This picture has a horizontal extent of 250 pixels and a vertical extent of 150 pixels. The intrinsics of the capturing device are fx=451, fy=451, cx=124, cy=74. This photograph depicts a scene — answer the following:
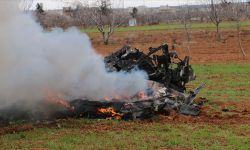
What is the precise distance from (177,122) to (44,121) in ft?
12.7

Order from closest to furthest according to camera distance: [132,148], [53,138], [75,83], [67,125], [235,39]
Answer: [132,148]
[53,138]
[67,125]
[75,83]
[235,39]

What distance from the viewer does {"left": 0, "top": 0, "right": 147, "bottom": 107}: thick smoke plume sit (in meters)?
12.3

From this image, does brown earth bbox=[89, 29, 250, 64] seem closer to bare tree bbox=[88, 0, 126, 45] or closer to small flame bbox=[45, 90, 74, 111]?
bare tree bbox=[88, 0, 126, 45]

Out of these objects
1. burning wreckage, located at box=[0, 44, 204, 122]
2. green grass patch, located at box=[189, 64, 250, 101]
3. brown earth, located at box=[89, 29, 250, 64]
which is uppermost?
burning wreckage, located at box=[0, 44, 204, 122]

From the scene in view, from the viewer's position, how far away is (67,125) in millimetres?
12461

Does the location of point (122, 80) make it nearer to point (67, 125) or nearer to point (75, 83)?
point (75, 83)

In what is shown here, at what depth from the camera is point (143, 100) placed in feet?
43.6

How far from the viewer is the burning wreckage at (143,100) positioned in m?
13.2

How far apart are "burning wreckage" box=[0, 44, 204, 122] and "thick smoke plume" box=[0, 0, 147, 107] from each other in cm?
40

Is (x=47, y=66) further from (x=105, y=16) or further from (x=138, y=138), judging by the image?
(x=105, y=16)

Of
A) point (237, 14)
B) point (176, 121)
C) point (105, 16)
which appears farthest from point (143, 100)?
point (105, 16)

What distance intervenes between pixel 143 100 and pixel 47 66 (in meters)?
2.98

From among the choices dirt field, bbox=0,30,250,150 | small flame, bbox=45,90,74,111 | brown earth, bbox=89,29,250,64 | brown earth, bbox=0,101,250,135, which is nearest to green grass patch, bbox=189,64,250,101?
dirt field, bbox=0,30,250,150

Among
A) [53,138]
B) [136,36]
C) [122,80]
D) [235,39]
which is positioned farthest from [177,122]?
[136,36]
